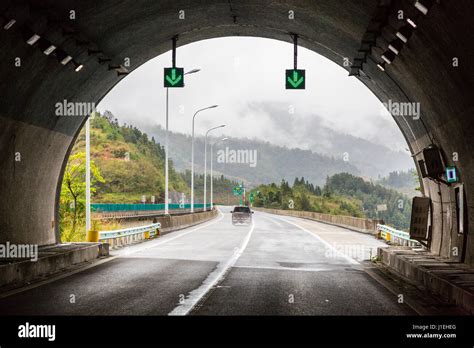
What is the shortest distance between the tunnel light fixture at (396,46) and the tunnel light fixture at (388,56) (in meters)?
0.31

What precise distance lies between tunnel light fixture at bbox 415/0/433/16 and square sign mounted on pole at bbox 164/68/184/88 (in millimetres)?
9039

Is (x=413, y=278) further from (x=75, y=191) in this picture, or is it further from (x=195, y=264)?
(x=75, y=191)

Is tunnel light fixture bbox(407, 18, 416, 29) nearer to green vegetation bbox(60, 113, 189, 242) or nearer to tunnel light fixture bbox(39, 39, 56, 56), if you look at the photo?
tunnel light fixture bbox(39, 39, 56, 56)

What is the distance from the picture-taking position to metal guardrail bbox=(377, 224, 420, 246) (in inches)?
1052

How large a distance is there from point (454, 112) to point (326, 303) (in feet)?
15.9

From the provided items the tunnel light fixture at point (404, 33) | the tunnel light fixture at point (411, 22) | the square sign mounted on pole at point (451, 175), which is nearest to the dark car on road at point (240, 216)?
the square sign mounted on pole at point (451, 175)

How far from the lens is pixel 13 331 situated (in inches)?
342

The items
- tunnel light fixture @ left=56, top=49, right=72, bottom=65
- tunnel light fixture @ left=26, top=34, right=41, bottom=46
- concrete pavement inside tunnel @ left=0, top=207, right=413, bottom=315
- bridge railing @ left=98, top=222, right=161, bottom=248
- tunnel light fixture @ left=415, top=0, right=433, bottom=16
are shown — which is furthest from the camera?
bridge railing @ left=98, top=222, right=161, bottom=248

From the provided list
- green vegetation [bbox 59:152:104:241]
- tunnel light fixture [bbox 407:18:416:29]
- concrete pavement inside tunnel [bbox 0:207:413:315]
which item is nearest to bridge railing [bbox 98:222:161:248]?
concrete pavement inside tunnel [bbox 0:207:413:315]

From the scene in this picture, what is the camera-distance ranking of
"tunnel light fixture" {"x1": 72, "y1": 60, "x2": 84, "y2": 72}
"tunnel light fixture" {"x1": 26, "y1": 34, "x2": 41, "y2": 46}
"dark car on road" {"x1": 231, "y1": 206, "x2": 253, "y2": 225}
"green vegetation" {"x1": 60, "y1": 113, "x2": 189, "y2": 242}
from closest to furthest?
1. "tunnel light fixture" {"x1": 26, "y1": 34, "x2": 41, "y2": 46}
2. "tunnel light fixture" {"x1": 72, "y1": 60, "x2": 84, "y2": 72}
3. "dark car on road" {"x1": 231, "y1": 206, "x2": 253, "y2": 225}
4. "green vegetation" {"x1": 60, "y1": 113, "x2": 189, "y2": 242}

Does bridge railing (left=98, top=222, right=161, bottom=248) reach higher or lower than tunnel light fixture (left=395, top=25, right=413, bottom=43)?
lower

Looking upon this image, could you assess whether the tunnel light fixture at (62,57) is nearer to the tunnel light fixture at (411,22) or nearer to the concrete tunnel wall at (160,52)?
the concrete tunnel wall at (160,52)

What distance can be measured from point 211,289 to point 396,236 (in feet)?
59.7

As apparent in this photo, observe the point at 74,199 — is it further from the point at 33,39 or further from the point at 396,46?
the point at 396,46
